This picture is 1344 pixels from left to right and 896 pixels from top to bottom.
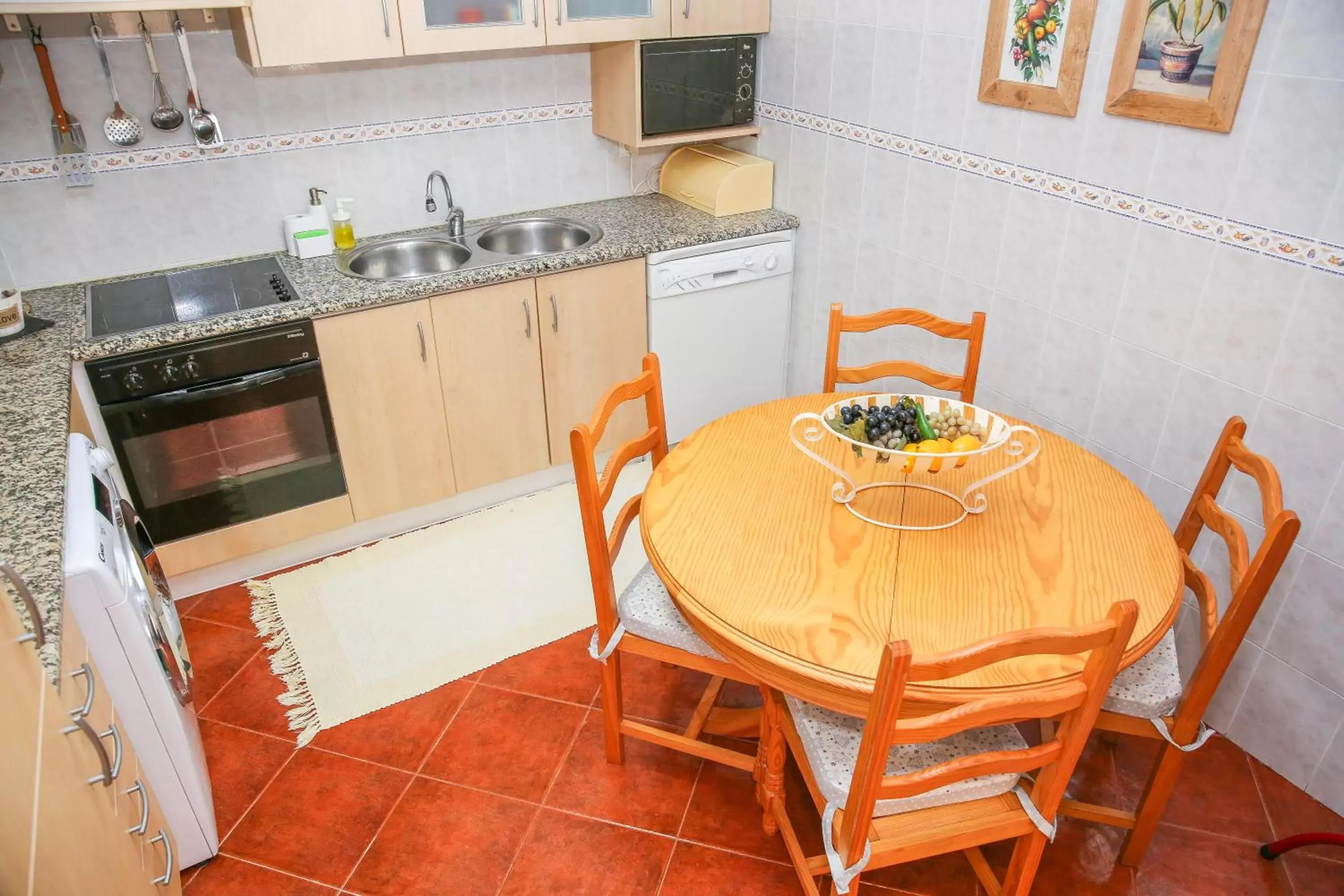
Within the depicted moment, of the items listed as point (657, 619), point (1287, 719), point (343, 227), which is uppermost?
point (343, 227)

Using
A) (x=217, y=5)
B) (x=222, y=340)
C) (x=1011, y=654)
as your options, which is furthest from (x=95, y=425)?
(x=1011, y=654)

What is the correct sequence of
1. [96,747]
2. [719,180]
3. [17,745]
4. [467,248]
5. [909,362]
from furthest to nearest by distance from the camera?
[719,180] → [467,248] → [909,362] → [96,747] → [17,745]

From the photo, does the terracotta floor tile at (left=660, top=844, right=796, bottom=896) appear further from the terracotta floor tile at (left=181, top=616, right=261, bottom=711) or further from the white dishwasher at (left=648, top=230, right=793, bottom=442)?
the white dishwasher at (left=648, top=230, right=793, bottom=442)

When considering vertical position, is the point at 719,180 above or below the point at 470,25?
below

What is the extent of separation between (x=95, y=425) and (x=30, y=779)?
1.69 metres

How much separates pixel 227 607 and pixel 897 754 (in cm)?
215

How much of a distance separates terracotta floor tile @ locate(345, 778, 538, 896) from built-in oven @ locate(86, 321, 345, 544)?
111cm

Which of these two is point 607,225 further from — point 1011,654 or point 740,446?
point 1011,654

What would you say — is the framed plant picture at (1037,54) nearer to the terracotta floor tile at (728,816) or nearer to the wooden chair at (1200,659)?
the wooden chair at (1200,659)

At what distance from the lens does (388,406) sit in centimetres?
291

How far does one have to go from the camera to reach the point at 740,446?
2.12 m

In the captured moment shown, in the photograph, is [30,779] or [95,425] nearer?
[30,779]

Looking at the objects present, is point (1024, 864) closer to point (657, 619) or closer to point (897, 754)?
point (897, 754)

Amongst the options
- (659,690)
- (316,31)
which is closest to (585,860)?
(659,690)
